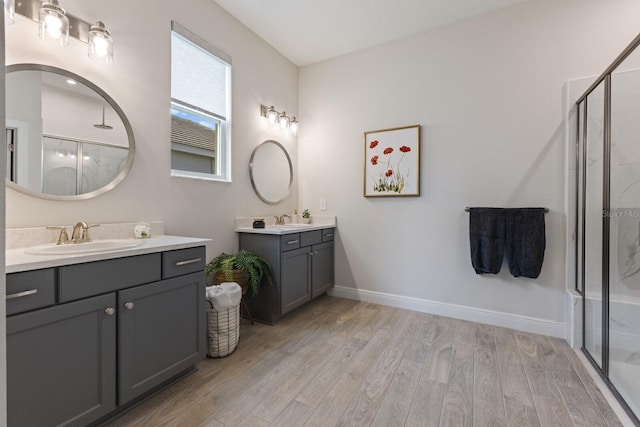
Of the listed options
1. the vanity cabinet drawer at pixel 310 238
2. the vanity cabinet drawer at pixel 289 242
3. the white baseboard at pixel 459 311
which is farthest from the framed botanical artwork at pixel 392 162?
the white baseboard at pixel 459 311

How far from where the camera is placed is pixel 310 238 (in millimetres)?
2918

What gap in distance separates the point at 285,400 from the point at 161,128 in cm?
198

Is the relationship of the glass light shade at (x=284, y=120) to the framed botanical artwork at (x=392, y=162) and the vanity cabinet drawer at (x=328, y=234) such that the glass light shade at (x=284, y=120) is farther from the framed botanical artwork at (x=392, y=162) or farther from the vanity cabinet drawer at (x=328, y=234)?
the vanity cabinet drawer at (x=328, y=234)

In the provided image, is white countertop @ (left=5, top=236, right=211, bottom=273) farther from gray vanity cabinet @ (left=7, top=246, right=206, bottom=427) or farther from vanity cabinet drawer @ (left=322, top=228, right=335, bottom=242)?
vanity cabinet drawer @ (left=322, top=228, right=335, bottom=242)

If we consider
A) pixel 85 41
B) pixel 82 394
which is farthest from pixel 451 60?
pixel 82 394

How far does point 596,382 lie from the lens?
67.9 inches

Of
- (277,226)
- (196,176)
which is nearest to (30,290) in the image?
(196,176)

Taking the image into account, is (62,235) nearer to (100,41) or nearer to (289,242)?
(100,41)

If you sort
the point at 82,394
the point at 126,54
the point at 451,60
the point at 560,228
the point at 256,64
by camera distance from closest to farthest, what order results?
1. the point at 82,394
2. the point at 126,54
3. the point at 560,228
4. the point at 451,60
5. the point at 256,64

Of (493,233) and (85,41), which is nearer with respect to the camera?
(85,41)

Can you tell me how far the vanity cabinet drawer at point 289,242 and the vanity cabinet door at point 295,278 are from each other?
0.04 metres

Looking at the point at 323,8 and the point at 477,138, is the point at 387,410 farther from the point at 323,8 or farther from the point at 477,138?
the point at 323,8

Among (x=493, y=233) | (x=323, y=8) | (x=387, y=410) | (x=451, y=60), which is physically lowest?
(x=387, y=410)

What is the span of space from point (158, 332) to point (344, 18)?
9.53 feet
